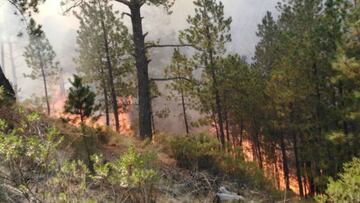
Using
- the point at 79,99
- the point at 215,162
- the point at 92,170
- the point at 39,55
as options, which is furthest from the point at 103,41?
the point at 92,170

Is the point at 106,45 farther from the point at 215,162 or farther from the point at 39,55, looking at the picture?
the point at 215,162

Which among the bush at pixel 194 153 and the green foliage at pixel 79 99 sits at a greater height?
the green foliage at pixel 79 99

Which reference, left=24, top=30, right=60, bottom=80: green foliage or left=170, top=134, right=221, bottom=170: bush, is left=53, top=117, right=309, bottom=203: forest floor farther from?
left=24, top=30, right=60, bottom=80: green foliage

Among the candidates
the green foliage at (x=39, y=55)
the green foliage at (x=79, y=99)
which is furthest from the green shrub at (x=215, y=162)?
the green foliage at (x=39, y=55)

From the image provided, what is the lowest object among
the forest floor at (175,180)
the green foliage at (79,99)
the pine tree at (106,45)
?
the forest floor at (175,180)

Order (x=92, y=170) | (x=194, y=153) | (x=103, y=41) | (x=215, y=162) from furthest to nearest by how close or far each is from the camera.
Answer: (x=103, y=41) < (x=194, y=153) < (x=215, y=162) < (x=92, y=170)

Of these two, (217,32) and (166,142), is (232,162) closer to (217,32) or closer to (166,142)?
(166,142)

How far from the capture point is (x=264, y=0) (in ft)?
266

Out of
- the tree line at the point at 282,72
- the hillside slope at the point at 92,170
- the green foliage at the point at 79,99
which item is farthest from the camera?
the tree line at the point at 282,72

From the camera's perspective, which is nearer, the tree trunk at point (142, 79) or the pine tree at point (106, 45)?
the tree trunk at point (142, 79)

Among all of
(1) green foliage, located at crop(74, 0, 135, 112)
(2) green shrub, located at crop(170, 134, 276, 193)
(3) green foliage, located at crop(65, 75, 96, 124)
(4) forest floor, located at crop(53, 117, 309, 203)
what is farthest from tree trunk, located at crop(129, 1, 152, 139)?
(1) green foliage, located at crop(74, 0, 135, 112)

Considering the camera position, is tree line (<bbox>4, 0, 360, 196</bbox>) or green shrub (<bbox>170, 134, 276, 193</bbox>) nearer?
green shrub (<bbox>170, 134, 276, 193</bbox>)

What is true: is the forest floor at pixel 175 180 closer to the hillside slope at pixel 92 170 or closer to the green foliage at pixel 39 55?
the hillside slope at pixel 92 170

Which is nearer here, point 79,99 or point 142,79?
point 79,99
